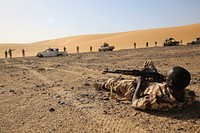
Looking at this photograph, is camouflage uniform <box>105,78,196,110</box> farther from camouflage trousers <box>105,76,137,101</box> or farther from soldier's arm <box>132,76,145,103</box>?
camouflage trousers <box>105,76,137,101</box>

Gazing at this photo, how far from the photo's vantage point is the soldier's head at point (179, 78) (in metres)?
4.19

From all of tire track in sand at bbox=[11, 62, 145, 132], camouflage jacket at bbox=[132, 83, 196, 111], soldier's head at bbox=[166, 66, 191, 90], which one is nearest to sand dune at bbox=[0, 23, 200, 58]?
tire track in sand at bbox=[11, 62, 145, 132]

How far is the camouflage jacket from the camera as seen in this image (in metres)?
4.61

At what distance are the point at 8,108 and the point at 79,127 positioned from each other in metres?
2.22

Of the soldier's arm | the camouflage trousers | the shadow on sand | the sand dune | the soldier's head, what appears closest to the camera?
the soldier's head

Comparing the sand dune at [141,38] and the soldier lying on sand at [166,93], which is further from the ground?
the sand dune at [141,38]

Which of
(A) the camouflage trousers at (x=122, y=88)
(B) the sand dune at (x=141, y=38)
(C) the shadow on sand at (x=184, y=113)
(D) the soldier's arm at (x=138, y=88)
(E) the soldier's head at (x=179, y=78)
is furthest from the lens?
→ (B) the sand dune at (x=141, y=38)

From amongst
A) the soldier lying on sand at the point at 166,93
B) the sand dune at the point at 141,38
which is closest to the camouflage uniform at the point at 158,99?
the soldier lying on sand at the point at 166,93

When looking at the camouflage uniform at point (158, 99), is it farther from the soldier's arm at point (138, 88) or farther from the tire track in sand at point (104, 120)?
the tire track in sand at point (104, 120)

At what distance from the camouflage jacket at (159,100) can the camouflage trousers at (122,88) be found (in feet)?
1.75

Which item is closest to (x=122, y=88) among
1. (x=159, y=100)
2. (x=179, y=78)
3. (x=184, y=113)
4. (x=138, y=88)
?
(x=138, y=88)

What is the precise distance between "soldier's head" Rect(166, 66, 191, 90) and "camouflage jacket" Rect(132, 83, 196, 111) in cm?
27

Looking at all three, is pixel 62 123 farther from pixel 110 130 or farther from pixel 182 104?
pixel 182 104

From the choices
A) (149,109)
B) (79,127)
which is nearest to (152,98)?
(149,109)
